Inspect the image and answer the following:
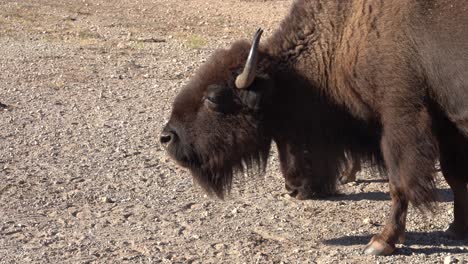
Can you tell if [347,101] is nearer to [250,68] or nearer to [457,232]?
[250,68]

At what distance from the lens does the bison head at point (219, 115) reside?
623cm

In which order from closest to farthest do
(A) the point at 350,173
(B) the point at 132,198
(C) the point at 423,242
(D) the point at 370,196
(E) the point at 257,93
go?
(E) the point at 257,93, (C) the point at 423,242, (B) the point at 132,198, (D) the point at 370,196, (A) the point at 350,173

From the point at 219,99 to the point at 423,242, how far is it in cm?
165

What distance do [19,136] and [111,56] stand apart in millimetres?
4154

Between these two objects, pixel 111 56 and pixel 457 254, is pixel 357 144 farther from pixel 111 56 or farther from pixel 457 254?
pixel 111 56

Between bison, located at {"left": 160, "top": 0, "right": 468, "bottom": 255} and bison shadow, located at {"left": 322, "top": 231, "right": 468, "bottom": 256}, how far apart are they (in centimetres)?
10

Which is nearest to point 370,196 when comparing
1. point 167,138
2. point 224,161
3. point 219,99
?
point 224,161

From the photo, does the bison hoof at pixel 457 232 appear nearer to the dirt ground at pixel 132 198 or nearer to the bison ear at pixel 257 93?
the dirt ground at pixel 132 198

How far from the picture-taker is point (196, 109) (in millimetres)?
6297

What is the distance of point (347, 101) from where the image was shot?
6273 mm

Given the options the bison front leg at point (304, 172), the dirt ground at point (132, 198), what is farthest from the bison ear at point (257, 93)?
the dirt ground at point (132, 198)

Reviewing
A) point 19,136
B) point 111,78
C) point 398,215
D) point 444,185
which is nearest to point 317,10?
point 398,215

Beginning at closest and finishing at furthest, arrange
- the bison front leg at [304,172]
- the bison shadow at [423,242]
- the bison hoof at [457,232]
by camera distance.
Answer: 1. the bison shadow at [423,242]
2. the bison hoof at [457,232]
3. the bison front leg at [304,172]

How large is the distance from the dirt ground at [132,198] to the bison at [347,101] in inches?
14.3
